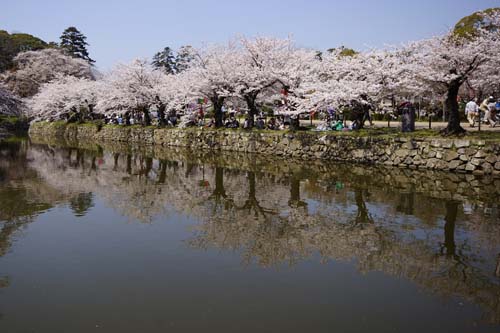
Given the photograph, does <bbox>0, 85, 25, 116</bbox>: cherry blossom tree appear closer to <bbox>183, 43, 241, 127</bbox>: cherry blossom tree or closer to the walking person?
<bbox>183, 43, 241, 127</bbox>: cherry blossom tree

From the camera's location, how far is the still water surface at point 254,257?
4398 millimetres

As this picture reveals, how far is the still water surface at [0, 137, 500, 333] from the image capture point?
14.4 ft

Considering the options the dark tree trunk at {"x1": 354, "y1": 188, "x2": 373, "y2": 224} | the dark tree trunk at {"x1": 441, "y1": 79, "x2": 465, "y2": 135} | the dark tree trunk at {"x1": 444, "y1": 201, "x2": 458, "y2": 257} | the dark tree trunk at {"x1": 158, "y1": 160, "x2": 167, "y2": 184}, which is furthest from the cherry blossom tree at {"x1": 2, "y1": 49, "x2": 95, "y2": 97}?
the dark tree trunk at {"x1": 444, "y1": 201, "x2": 458, "y2": 257}

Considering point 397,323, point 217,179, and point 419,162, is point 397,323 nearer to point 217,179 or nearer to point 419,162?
point 217,179

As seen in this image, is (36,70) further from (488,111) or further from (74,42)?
(488,111)

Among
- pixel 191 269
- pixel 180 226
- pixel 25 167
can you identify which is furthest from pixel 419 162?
pixel 25 167

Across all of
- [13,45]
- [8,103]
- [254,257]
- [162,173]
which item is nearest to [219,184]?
[162,173]

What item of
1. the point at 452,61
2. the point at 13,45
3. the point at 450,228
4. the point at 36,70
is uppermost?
the point at 13,45

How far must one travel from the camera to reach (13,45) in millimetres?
50594

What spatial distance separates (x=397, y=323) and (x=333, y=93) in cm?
1283

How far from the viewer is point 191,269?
5.73 m

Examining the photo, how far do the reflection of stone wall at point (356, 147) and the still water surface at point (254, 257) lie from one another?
157 cm

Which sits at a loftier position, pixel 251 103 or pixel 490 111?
pixel 251 103

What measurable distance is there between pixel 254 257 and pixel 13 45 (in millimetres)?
56351
